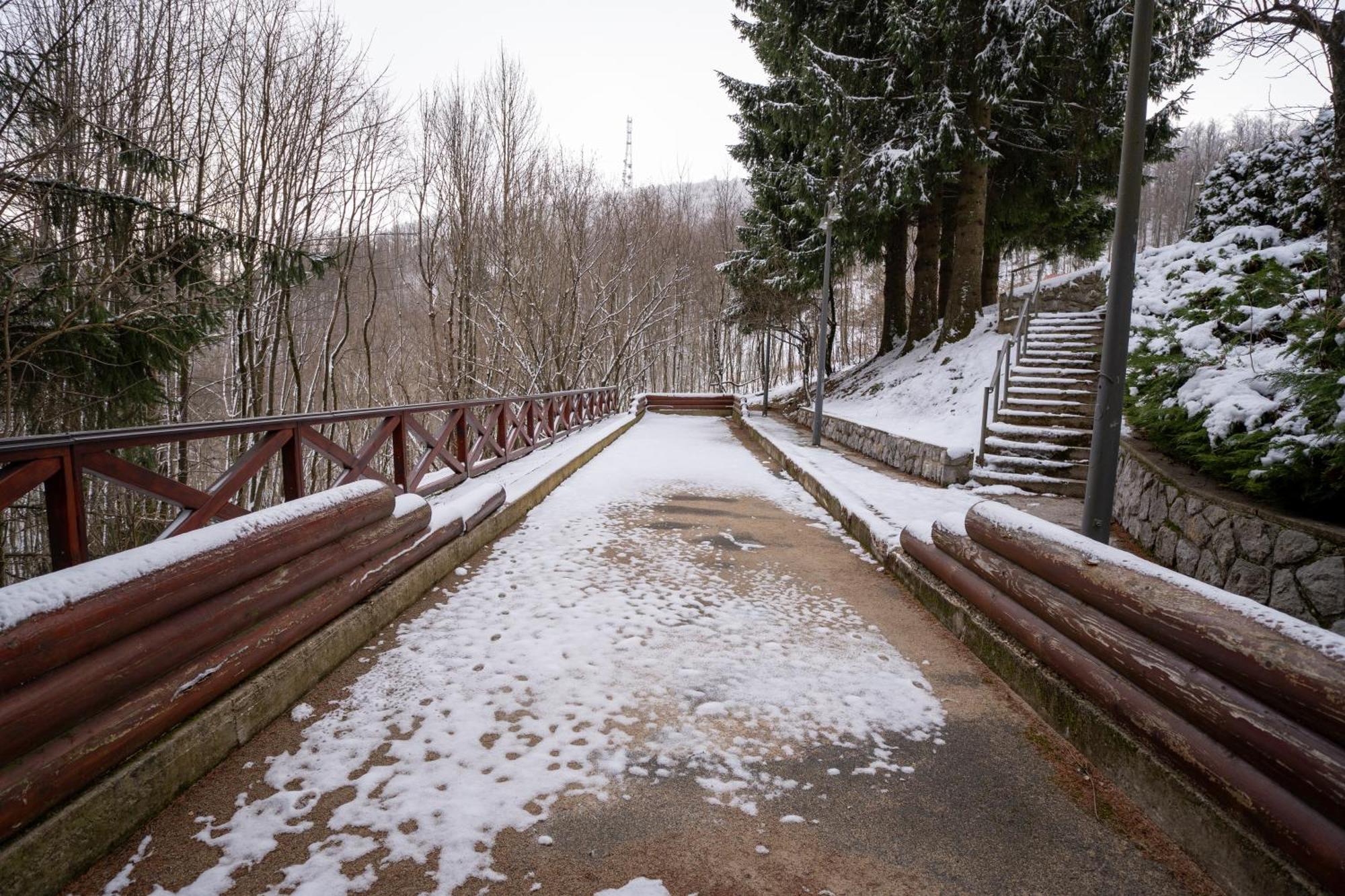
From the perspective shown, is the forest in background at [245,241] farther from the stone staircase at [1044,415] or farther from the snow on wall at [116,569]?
the stone staircase at [1044,415]

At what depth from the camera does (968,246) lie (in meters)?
16.2

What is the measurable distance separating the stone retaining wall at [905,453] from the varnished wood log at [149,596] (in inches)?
311

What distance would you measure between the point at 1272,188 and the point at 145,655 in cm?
1907

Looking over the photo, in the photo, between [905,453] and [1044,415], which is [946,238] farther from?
[905,453]

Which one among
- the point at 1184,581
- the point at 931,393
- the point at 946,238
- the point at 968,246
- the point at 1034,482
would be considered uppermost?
the point at 946,238

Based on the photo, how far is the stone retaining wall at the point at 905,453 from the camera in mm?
8906

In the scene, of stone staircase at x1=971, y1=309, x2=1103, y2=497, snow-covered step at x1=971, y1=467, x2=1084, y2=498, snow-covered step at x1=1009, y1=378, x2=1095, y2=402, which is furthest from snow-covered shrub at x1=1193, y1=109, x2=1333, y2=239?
snow-covered step at x1=971, y1=467, x2=1084, y2=498

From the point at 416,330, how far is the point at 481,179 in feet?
38.5

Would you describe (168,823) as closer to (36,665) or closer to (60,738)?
(60,738)

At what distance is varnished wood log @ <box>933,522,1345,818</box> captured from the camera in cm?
171

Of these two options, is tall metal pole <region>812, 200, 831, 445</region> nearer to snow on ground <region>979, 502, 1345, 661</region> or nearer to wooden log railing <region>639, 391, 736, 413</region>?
snow on ground <region>979, 502, 1345, 661</region>

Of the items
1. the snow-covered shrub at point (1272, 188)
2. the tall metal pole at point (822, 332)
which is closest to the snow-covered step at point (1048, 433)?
the tall metal pole at point (822, 332)

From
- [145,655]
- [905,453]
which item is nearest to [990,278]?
[905,453]

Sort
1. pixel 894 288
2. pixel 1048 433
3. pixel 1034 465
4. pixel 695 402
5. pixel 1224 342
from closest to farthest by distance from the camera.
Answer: pixel 1224 342, pixel 1034 465, pixel 1048 433, pixel 894 288, pixel 695 402
